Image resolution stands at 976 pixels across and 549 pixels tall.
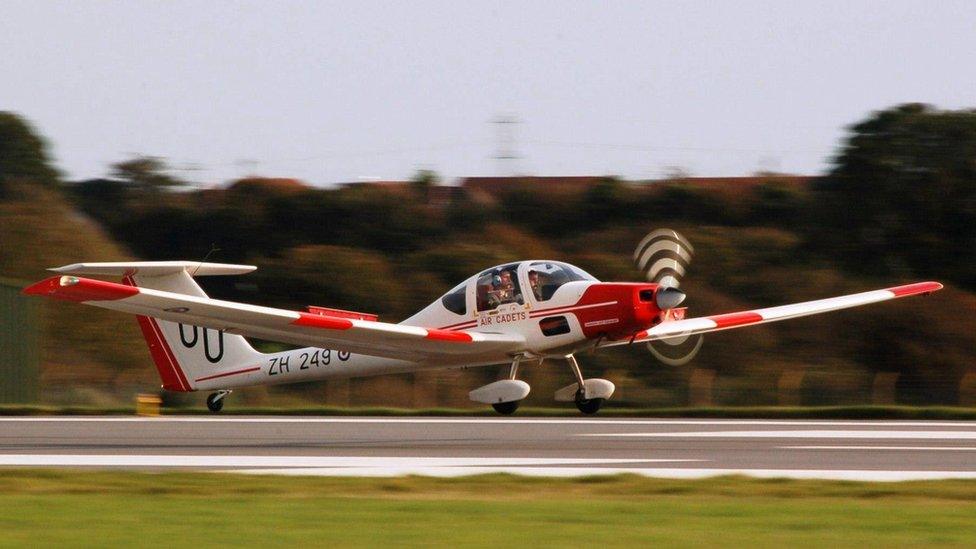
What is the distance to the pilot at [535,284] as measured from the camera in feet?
56.9

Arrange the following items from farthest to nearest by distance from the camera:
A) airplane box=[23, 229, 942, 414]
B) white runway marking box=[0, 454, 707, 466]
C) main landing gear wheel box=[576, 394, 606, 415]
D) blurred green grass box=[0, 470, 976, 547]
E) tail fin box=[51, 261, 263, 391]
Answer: tail fin box=[51, 261, 263, 391] → main landing gear wheel box=[576, 394, 606, 415] → airplane box=[23, 229, 942, 414] → white runway marking box=[0, 454, 707, 466] → blurred green grass box=[0, 470, 976, 547]

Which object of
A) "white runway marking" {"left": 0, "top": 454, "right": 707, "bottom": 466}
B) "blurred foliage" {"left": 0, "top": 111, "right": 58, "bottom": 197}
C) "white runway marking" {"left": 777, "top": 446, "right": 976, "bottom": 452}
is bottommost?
"white runway marking" {"left": 777, "top": 446, "right": 976, "bottom": 452}

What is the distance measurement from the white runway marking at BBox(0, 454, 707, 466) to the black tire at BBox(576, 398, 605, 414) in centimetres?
511

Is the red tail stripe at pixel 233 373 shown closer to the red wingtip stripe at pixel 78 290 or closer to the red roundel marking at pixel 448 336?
the red roundel marking at pixel 448 336

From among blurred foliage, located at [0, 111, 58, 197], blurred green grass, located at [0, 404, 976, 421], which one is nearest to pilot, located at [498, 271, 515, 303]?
blurred green grass, located at [0, 404, 976, 421]

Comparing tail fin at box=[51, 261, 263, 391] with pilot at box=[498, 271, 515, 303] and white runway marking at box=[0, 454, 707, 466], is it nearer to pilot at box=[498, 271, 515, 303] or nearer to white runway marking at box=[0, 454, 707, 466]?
pilot at box=[498, 271, 515, 303]

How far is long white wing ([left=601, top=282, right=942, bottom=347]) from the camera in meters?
18.4

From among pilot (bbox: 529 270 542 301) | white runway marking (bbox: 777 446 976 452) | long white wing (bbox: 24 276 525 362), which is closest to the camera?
long white wing (bbox: 24 276 525 362)

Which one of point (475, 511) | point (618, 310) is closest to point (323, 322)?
point (618, 310)

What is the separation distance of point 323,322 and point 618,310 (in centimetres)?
408

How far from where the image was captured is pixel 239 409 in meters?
22.6

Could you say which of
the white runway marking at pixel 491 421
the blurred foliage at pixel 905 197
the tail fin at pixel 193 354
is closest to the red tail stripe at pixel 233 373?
the tail fin at pixel 193 354

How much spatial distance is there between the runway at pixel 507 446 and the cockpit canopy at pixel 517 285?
180 centimetres

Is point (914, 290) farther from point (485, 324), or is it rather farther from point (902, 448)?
point (485, 324)
